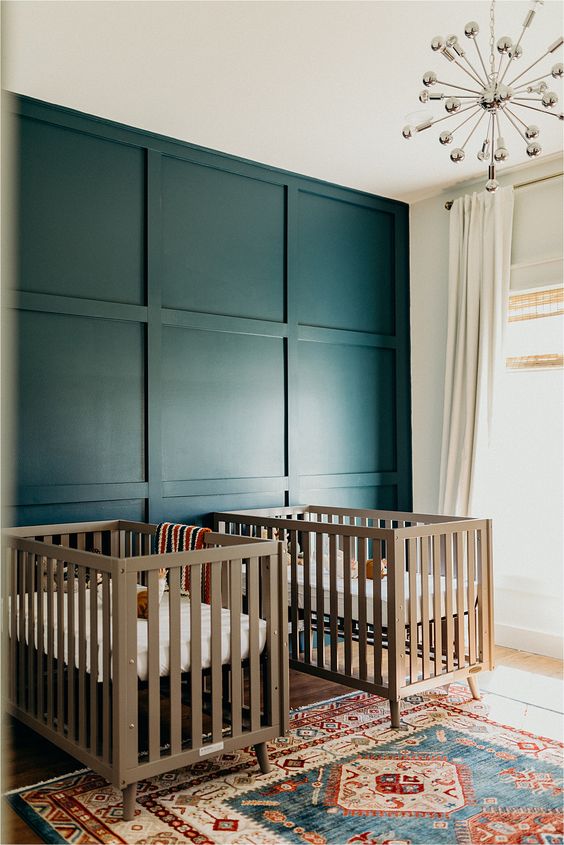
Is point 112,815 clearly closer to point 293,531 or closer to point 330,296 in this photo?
point 293,531

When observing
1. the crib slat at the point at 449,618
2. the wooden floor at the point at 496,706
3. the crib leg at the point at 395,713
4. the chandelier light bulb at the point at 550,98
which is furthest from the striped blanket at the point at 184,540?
the chandelier light bulb at the point at 550,98

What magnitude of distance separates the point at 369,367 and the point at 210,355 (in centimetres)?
117

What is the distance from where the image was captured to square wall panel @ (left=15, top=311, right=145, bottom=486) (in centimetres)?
312

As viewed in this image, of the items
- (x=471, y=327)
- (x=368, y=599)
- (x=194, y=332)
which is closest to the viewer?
(x=368, y=599)

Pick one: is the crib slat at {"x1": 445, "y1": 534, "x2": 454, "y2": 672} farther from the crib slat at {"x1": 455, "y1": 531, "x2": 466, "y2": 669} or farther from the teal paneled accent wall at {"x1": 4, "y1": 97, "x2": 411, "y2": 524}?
the teal paneled accent wall at {"x1": 4, "y1": 97, "x2": 411, "y2": 524}

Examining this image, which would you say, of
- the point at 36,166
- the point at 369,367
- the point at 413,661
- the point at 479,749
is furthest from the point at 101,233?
the point at 479,749

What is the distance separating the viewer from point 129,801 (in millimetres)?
2100

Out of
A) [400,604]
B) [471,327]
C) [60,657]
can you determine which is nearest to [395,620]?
[400,604]

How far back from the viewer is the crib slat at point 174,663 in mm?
2182

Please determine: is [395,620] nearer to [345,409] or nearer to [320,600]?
[320,600]

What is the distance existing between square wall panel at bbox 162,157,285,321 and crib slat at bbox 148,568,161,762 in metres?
1.78

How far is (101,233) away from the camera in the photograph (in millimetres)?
3371

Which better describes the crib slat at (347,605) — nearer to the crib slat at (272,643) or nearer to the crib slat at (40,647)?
the crib slat at (272,643)

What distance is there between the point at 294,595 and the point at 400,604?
563 mm
